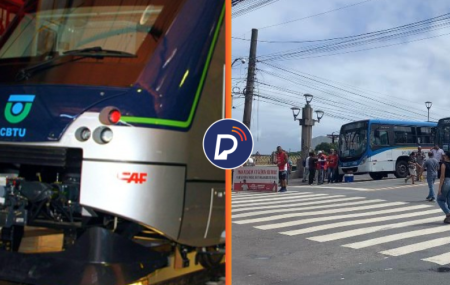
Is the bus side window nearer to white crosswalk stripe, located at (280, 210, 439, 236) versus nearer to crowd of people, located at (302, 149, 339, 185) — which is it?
crowd of people, located at (302, 149, 339, 185)

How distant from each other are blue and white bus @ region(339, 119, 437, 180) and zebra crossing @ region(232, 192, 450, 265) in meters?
11.7

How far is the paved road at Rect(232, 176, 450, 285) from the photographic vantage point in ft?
22.8

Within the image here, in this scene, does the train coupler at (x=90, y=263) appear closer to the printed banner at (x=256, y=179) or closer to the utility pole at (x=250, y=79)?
the printed banner at (x=256, y=179)

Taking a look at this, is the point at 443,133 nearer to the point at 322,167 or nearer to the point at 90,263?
the point at 322,167

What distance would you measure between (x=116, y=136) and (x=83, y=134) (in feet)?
0.79

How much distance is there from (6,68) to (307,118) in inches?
923

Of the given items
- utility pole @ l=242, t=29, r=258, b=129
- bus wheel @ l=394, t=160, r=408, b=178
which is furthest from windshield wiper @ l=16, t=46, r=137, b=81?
bus wheel @ l=394, t=160, r=408, b=178

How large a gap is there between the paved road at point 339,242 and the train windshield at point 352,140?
12.5 metres

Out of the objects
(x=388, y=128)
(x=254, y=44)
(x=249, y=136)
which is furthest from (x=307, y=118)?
(x=249, y=136)

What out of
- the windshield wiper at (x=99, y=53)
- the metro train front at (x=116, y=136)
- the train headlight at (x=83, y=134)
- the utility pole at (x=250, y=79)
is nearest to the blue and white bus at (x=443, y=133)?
the utility pole at (x=250, y=79)

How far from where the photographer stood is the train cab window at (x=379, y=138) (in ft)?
91.5

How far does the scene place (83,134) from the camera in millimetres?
3713

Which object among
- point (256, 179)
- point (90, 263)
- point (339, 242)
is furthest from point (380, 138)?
Answer: point (90, 263)

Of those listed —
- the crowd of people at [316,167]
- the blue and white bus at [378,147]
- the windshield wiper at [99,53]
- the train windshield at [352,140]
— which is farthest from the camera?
the train windshield at [352,140]
